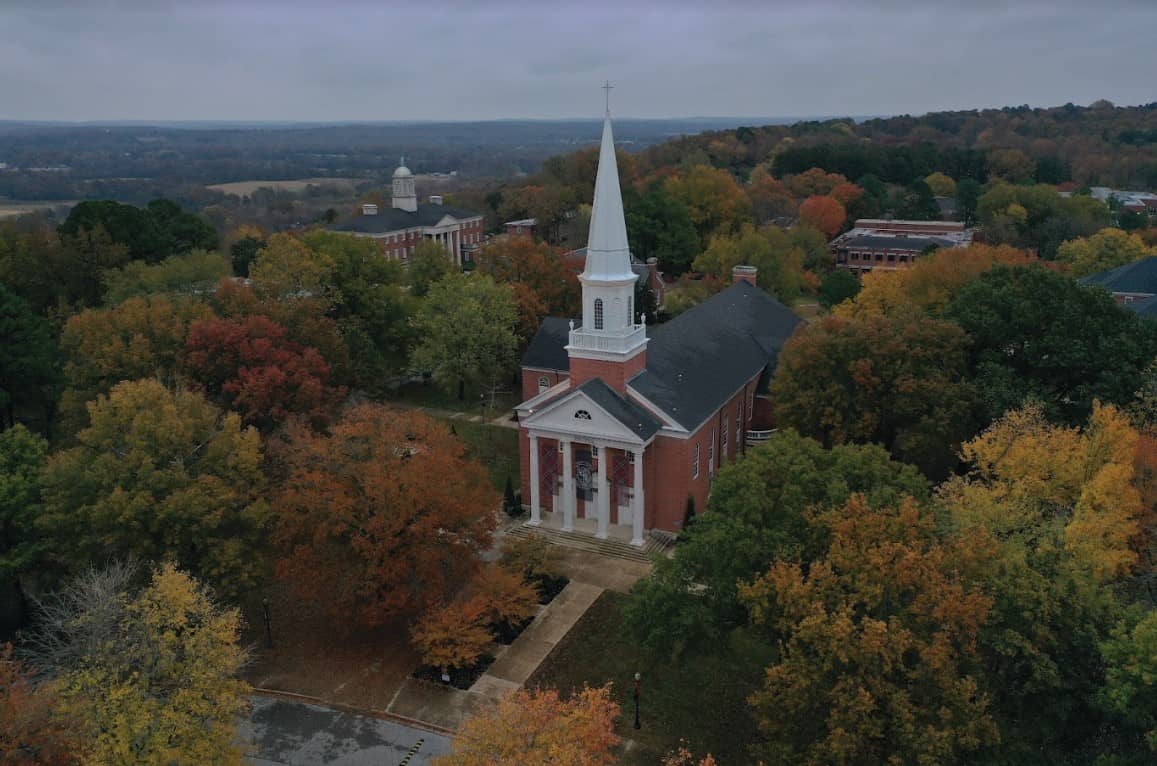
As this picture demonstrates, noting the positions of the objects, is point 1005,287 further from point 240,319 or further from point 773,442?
point 240,319

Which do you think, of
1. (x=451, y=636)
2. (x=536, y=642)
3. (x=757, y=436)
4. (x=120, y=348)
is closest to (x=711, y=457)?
(x=757, y=436)

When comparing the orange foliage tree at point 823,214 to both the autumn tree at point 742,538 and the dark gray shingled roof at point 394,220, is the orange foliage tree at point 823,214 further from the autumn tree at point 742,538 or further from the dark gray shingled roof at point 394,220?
the autumn tree at point 742,538

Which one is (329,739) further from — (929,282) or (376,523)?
(929,282)

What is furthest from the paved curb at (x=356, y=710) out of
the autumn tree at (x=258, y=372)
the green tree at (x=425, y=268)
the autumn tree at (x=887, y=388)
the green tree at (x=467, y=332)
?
the green tree at (x=425, y=268)

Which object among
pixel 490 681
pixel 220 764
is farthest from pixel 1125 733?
pixel 220 764

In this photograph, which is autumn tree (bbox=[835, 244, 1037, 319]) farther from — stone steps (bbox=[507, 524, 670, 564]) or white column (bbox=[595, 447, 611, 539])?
stone steps (bbox=[507, 524, 670, 564])

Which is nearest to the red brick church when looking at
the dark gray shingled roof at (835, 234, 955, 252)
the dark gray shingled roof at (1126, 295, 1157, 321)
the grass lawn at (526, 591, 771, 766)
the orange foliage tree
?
the grass lawn at (526, 591, 771, 766)
